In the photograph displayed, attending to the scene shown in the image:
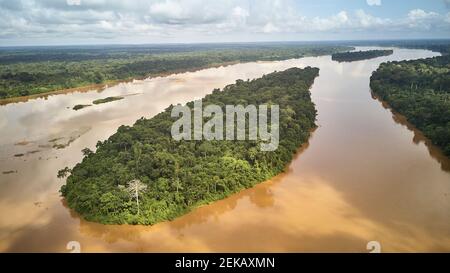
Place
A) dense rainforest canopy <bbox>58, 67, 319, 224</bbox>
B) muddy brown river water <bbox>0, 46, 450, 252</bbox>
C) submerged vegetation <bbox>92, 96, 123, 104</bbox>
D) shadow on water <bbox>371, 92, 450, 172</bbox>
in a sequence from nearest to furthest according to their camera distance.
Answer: muddy brown river water <bbox>0, 46, 450, 252</bbox> < dense rainforest canopy <bbox>58, 67, 319, 224</bbox> < shadow on water <bbox>371, 92, 450, 172</bbox> < submerged vegetation <bbox>92, 96, 123, 104</bbox>

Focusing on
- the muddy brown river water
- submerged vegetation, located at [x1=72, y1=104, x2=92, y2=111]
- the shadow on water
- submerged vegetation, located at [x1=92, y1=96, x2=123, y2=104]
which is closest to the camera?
the muddy brown river water

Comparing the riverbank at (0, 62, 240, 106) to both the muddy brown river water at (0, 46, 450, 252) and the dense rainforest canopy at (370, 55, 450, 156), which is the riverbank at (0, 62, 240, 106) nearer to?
the muddy brown river water at (0, 46, 450, 252)

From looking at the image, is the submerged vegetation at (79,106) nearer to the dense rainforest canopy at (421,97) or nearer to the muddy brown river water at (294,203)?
the muddy brown river water at (294,203)

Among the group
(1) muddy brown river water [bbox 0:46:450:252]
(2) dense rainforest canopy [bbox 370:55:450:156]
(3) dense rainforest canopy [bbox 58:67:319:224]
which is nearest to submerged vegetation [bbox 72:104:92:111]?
(1) muddy brown river water [bbox 0:46:450:252]
